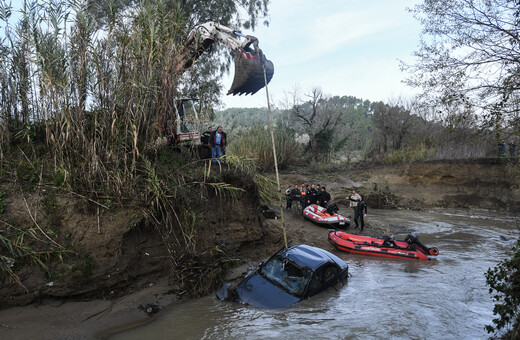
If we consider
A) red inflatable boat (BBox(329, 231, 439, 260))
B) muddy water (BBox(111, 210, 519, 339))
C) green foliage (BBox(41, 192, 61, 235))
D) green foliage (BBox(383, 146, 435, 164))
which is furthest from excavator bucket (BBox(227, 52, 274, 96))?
green foliage (BBox(383, 146, 435, 164))

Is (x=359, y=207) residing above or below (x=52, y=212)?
below

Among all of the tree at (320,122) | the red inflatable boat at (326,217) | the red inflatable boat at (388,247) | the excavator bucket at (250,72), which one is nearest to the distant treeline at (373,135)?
the tree at (320,122)

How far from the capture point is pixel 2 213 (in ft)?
22.4

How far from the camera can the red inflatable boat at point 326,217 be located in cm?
1448

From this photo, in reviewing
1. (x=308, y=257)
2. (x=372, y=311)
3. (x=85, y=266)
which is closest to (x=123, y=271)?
(x=85, y=266)

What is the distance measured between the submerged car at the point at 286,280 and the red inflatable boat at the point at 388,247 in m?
4.01

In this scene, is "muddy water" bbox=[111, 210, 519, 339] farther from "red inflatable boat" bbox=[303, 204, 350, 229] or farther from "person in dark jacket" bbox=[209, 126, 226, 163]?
"person in dark jacket" bbox=[209, 126, 226, 163]

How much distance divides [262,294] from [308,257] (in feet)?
4.45

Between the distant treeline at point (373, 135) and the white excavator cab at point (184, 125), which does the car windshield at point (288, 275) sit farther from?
the distant treeline at point (373, 135)

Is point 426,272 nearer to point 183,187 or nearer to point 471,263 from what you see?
point 471,263

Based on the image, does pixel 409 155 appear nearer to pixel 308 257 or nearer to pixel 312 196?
pixel 312 196

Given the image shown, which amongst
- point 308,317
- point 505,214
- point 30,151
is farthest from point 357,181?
point 30,151

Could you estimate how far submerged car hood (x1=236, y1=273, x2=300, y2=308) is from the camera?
7172 millimetres

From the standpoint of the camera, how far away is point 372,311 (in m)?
7.65
